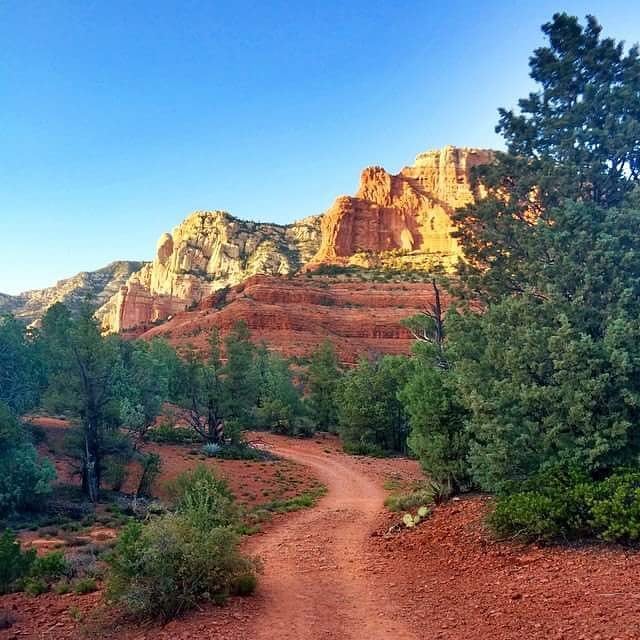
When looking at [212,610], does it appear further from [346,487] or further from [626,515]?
[346,487]

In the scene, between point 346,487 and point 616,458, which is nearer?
point 616,458

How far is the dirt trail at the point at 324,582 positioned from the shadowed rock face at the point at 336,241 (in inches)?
3545

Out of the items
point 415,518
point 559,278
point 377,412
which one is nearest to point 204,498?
point 415,518

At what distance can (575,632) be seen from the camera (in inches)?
208

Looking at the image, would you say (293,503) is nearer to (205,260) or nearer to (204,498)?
(204,498)

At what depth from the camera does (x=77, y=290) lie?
150750mm

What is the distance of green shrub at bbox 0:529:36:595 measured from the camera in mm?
8438

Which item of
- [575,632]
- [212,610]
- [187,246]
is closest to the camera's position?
[575,632]

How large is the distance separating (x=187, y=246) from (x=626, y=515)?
14361 centimetres

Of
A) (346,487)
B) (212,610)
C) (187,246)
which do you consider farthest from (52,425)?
(187,246)

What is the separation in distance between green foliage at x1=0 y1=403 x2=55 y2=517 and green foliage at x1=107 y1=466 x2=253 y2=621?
374 inches

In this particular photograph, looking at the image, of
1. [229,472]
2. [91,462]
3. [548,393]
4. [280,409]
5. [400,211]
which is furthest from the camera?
[400,211]

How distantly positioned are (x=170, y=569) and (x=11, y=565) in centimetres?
384

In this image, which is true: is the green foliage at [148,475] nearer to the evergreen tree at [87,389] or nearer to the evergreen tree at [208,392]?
the evergreen tree at [87,389]
